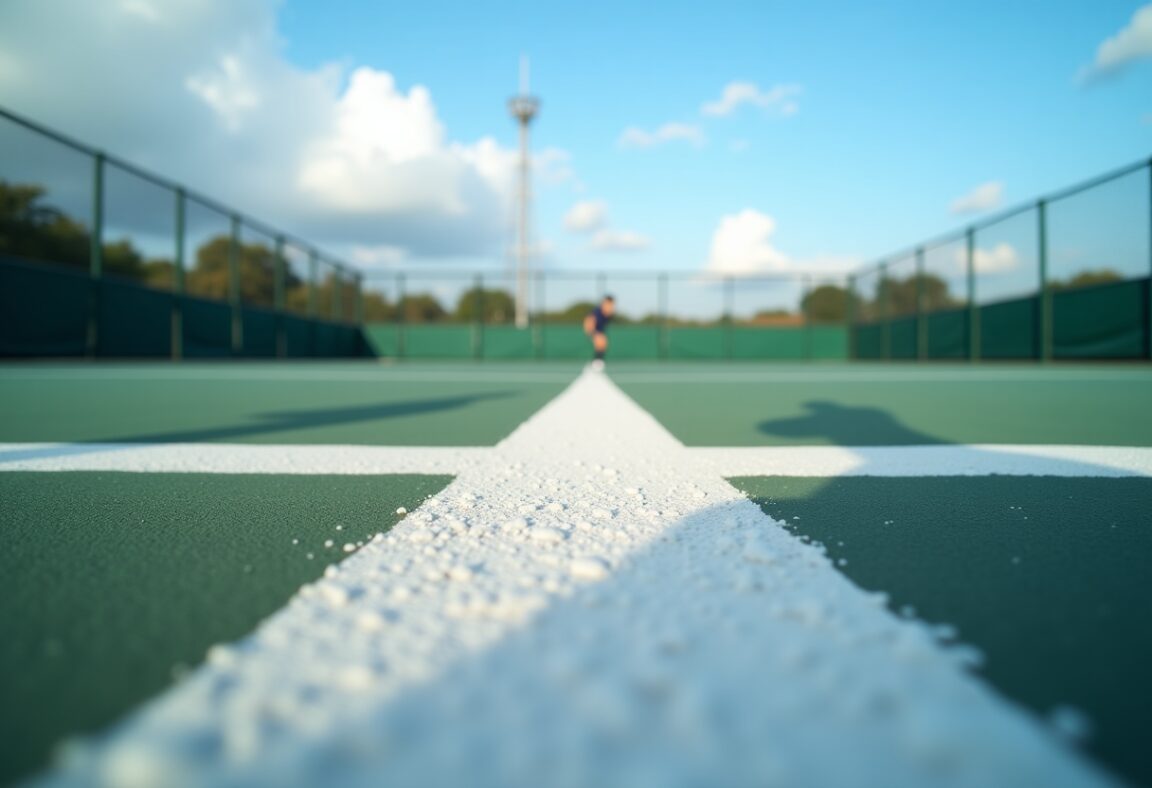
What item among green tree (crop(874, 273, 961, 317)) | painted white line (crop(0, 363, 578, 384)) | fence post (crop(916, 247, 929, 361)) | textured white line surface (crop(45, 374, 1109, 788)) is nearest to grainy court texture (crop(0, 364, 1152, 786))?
textured white line surface (crop(45, 374, 1109, 788))

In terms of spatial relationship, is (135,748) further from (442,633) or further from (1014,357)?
(1014,357)

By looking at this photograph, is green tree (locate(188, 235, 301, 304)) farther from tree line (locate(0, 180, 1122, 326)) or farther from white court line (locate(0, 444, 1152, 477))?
white court line (locate(0, 444, 1152, 477))

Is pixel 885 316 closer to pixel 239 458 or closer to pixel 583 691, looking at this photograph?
pixel 239 458

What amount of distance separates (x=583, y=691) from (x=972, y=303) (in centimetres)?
1745

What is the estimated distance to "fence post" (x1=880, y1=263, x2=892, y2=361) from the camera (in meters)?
20.1

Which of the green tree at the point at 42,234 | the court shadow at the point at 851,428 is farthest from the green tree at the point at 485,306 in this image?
the court shadow at the point at 851,428

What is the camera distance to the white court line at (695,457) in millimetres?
2152

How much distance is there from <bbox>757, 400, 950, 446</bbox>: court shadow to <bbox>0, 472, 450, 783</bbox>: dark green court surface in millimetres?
1991

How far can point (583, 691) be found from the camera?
0.70m

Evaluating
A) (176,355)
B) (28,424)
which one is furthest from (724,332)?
(28,424)

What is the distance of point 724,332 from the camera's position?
2331cm

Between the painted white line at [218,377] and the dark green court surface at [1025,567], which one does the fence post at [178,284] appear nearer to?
the painted white line at [218,377]

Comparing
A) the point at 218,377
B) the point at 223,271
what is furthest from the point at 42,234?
the point at 218,377


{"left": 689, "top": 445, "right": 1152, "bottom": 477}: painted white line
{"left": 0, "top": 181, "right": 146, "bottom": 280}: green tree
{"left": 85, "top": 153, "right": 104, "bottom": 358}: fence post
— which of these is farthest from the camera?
{"left": 0, "top": 181, "right": 146, "bottom": 280}: green tree
